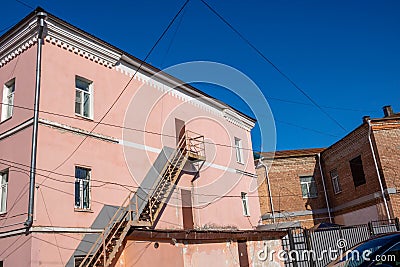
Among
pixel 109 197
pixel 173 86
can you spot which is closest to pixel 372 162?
pixel 173 86

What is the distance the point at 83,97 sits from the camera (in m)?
13.3

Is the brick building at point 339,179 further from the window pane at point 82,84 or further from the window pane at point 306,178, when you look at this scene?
the window pane at point 82,84

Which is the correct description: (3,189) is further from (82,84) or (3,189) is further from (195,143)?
(195,143)

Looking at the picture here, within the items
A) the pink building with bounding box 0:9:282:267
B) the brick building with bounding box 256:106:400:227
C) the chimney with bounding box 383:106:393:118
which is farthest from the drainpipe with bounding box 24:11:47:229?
the chimney with bounding box 383:106:393:118

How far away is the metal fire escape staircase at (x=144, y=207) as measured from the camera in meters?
10.8

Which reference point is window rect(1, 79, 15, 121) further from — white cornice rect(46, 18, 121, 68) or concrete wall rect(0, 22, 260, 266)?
white cornice rect(46, 18, 121, 68)

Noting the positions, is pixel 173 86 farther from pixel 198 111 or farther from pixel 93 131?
pixel 93 131

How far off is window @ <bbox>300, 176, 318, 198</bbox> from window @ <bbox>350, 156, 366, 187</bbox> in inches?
153

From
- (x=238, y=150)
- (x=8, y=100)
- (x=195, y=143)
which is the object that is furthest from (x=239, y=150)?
(x=8, y=100)

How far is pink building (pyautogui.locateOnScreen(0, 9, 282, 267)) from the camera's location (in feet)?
35.4

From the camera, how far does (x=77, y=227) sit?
1140 centimetres

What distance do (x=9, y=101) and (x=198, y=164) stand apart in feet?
30.2

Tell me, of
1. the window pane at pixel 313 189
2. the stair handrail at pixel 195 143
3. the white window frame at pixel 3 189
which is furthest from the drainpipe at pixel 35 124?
the window pane at pixel 313 189

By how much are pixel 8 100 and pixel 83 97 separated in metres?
2.48
